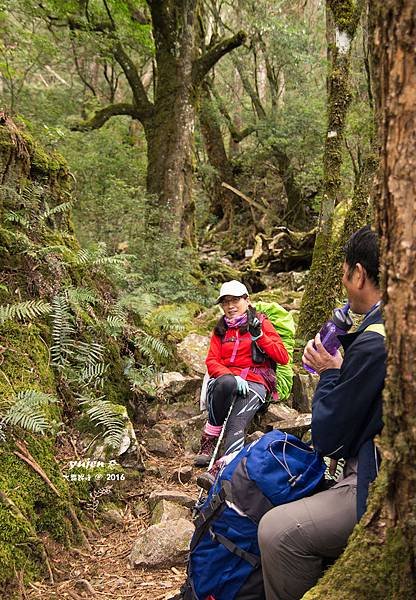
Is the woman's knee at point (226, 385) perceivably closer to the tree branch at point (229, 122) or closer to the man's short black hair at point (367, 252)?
the man's short black hair at point (367, 252)

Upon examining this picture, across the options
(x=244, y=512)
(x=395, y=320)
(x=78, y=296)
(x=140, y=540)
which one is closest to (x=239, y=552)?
(x=244, y=512)

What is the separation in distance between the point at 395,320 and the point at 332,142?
19.9ft

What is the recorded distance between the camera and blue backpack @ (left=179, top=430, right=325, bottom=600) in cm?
252

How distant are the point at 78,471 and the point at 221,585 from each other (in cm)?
178

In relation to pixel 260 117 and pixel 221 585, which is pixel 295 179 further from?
pixel 221 585

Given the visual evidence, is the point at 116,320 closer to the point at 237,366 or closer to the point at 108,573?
the point at 237,366

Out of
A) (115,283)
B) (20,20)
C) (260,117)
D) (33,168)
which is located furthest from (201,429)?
(260,117)

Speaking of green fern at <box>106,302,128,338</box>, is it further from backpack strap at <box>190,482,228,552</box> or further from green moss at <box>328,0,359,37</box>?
green moss at <box>328,0,359,37</box>

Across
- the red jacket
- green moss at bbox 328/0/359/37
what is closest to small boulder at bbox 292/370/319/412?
the red jacket

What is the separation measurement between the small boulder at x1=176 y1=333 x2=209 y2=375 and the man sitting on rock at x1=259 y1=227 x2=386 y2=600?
4.23 m

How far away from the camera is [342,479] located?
2.45 m

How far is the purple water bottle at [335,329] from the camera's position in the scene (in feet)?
8.39

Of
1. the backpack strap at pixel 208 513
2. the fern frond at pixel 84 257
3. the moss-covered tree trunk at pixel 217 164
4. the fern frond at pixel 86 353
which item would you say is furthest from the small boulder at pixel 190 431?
the moss-covered tree trunk at pixel 217 164

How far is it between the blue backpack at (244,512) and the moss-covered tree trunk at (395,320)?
0.70 meters
